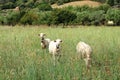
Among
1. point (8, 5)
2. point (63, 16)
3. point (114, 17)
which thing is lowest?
point (8, 5)

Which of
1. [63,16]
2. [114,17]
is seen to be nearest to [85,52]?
[63,16]

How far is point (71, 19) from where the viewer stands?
44281 mm

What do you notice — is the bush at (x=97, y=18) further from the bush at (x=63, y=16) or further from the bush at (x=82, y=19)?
the bush at (x=63, y=16)

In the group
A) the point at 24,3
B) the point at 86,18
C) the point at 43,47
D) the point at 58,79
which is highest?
the point at 58,79

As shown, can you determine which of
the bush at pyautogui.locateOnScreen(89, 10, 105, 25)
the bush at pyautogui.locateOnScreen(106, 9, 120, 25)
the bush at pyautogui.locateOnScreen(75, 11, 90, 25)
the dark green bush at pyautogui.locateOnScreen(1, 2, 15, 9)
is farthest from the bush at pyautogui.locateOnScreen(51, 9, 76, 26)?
the dark green bush at pyautogui.locateOnScreen(1, 2, 15, 9)

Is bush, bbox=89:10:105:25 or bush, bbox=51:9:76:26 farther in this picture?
bush, bbox=89:10:105:25

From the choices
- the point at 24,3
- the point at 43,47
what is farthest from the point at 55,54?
the point at 24,3

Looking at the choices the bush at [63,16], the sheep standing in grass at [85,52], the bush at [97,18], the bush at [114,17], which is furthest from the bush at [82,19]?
the sheep standing in grass at [85,52]

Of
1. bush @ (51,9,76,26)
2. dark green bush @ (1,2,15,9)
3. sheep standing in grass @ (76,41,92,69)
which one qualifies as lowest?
dark green bush @ (1,2,15,9)

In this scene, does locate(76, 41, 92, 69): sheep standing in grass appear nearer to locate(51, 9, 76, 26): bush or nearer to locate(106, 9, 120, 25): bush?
locate(51, 9, 76, 26): bush

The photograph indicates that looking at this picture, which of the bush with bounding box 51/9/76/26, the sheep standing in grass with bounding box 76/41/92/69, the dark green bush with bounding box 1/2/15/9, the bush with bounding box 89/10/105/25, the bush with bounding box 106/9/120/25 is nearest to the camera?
the sheep standing in grass with bounding box 76/41/92/69

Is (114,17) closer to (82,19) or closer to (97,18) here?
(97,18)

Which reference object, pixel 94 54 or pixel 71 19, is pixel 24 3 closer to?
pixel 71 19

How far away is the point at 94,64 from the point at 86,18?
36.6 metres
